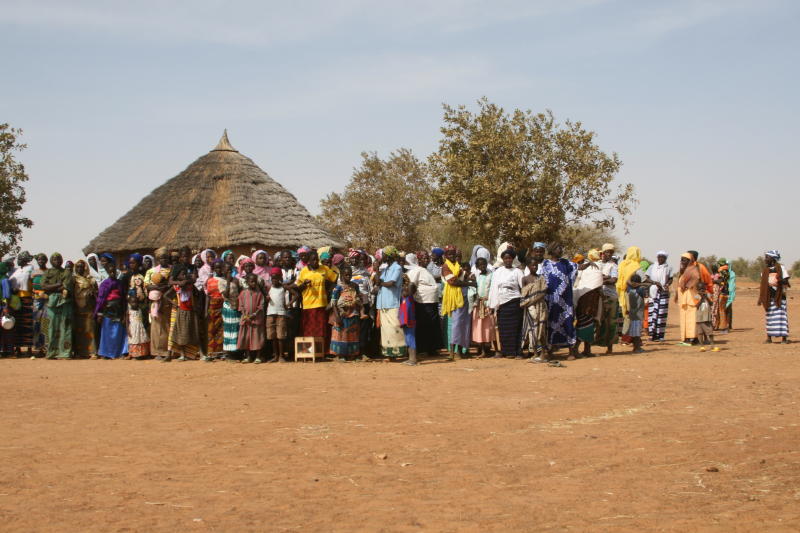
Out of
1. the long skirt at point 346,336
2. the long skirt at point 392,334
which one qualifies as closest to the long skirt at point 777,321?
the long skirt at point 392,334

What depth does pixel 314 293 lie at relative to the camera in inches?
488

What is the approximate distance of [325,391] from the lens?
30.2 feet

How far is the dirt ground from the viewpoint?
180 inches

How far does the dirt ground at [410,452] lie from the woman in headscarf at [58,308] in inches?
135

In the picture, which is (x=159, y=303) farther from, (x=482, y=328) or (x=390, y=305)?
(x=482, y=328)

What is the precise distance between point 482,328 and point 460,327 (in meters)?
0.35

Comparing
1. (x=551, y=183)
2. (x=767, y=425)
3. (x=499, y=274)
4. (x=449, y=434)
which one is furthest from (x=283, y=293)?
(x=551, y=183)

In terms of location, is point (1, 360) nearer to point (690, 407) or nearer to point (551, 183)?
point (690, 407)

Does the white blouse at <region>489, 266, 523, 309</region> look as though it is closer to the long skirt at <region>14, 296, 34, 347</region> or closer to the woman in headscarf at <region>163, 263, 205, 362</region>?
the woman in headscarf at <region>163, 263, 205, 362</region>

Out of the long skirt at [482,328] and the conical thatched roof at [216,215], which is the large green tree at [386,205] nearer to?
the conical thatched roof at [216,215]

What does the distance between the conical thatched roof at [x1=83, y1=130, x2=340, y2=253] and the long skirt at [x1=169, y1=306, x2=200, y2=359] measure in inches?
409

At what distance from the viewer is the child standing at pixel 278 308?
12.3m

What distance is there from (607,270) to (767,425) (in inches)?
253

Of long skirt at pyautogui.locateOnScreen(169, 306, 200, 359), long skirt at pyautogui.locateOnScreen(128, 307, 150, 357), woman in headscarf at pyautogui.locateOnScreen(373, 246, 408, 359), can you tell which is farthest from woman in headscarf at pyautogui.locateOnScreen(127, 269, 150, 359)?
woman in headscarf at pyautogui.locateOnScreen(373, 246, 408, 359)
